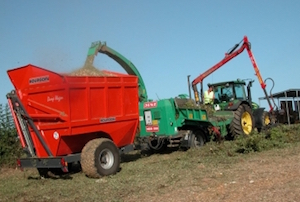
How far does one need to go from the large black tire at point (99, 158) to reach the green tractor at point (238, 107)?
546 cm

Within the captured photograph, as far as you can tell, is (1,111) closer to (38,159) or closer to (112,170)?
(38,159)

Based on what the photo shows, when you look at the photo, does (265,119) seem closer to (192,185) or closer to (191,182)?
(191,182)

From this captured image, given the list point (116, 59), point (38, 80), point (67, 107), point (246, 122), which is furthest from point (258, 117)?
point (38, 80)

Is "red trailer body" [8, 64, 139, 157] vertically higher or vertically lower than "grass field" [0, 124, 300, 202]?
higher

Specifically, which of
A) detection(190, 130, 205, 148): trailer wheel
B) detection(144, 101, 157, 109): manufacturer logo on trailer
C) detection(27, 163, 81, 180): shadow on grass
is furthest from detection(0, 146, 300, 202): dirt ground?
detection(144, 101, 157, 109): manufacturer logo on trailer

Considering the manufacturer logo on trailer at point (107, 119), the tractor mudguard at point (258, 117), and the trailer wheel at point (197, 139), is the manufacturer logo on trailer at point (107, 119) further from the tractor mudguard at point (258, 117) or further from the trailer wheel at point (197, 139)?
the tractor mudguard at point (258, 117)

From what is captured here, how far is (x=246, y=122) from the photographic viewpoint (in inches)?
538

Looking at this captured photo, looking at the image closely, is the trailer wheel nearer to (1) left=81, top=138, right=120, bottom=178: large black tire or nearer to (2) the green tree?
(1) left=81, top=138, right=120, bottom=178: large black tire

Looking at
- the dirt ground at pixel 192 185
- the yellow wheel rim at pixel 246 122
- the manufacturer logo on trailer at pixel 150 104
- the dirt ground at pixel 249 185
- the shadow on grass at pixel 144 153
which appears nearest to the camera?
the dirt ground at pixel 249 185

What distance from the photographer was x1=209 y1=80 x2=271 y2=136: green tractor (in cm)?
1274

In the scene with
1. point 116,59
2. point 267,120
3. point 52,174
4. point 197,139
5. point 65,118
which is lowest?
point 52,174

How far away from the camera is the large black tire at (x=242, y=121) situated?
12.6 metres

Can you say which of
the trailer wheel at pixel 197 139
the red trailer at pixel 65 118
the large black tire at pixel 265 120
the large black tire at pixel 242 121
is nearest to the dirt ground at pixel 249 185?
the red trailer at pixel 65 118

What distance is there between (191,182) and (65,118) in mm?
3044
